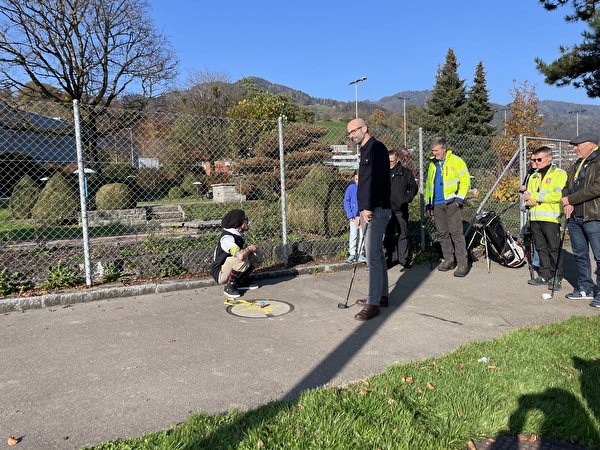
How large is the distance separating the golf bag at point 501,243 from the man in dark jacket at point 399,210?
52.2 inches

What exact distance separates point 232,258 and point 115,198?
430 inches

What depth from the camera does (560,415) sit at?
9.08 ft

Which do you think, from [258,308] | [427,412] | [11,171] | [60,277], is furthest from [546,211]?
[11,171]

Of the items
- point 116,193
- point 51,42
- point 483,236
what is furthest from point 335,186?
point 51,42

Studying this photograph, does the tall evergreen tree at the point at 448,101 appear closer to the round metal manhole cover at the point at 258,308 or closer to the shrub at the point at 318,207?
the shrub at the point at 318,207

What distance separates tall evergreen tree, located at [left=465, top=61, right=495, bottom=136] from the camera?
137 ft

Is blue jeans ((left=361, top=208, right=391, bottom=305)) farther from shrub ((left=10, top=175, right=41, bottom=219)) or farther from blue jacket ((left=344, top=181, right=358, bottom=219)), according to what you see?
shrub ((left=10, top=175, right=41, bottom=219))

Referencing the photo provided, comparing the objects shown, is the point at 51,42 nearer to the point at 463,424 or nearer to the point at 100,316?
the point at 100,316

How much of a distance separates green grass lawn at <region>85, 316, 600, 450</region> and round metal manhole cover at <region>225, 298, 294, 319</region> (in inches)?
76.8

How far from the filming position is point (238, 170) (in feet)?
41.7

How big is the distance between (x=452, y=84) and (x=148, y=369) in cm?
4474

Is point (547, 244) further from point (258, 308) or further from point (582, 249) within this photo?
point (258, 308)

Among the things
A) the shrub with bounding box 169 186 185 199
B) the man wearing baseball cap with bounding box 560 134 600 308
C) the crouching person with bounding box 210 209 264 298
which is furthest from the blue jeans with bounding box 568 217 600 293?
the shrub with bounding box 169 186 185 199

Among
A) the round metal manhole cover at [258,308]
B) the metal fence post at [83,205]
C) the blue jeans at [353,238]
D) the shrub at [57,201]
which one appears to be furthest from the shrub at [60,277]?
the shrub at [57,201]
